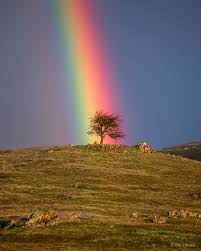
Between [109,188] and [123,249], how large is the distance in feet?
101

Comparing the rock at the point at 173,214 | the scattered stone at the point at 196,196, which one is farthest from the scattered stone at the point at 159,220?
the scattered stone at the point at 196,196

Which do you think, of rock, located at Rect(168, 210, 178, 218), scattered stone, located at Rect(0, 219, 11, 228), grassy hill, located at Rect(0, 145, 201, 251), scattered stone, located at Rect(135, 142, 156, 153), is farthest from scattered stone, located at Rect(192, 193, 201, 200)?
scattered stone, located at Rect(135, 142, 156, 153)

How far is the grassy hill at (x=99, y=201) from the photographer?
101ft

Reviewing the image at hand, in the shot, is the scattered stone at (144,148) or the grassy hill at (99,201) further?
the scattered stone at (144,148)

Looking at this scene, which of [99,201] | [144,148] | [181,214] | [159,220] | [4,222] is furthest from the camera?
[144,148]

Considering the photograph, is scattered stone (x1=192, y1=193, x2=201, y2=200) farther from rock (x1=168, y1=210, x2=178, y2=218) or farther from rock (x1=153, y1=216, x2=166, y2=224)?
rock (x1=153, y1=216, x2=166, y2=224)

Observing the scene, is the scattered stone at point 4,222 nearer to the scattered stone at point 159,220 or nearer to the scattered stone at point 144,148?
the scattered stone at point 159,220

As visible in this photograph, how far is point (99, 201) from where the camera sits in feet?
161

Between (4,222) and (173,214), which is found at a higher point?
(173,214)

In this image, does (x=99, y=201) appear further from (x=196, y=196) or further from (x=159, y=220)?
(x=196, y=196)

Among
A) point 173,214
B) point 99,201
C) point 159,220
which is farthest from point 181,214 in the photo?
point 99,201

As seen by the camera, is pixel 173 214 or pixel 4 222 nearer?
pixel 4 222

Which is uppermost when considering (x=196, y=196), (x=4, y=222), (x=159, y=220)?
(x=196, y=196)

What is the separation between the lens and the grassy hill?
3066 centimetres
